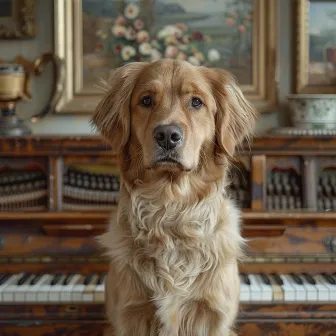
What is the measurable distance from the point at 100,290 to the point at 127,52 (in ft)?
4.15

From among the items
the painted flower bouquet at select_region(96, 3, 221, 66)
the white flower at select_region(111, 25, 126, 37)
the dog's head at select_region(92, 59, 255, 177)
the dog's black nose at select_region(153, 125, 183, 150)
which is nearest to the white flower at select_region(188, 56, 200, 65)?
the painted flower bouquet at select_region(96, 3, 221, 66)

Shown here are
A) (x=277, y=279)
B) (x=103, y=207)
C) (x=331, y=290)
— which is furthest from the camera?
(x=103, y=207)

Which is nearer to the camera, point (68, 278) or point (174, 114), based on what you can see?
point (174, 114)

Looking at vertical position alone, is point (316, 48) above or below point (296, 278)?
above

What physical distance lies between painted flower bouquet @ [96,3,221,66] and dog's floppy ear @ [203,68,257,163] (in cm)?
85

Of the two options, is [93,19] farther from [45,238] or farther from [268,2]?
[45,238]

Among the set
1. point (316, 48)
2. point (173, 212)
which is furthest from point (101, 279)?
point (316, 48)

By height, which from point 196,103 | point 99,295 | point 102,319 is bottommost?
point 102,319

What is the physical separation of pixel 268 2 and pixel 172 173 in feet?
4.37

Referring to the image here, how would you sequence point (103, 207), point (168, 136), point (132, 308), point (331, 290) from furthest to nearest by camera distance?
1. point (103, 207)
2. point (331, 290)
3. point (132, 308)
4. point (168, 136)

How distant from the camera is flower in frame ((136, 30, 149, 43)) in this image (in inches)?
104

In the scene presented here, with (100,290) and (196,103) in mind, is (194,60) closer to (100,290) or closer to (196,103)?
(196,103)

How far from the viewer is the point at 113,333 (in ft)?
5.95

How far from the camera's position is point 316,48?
8.64ft
